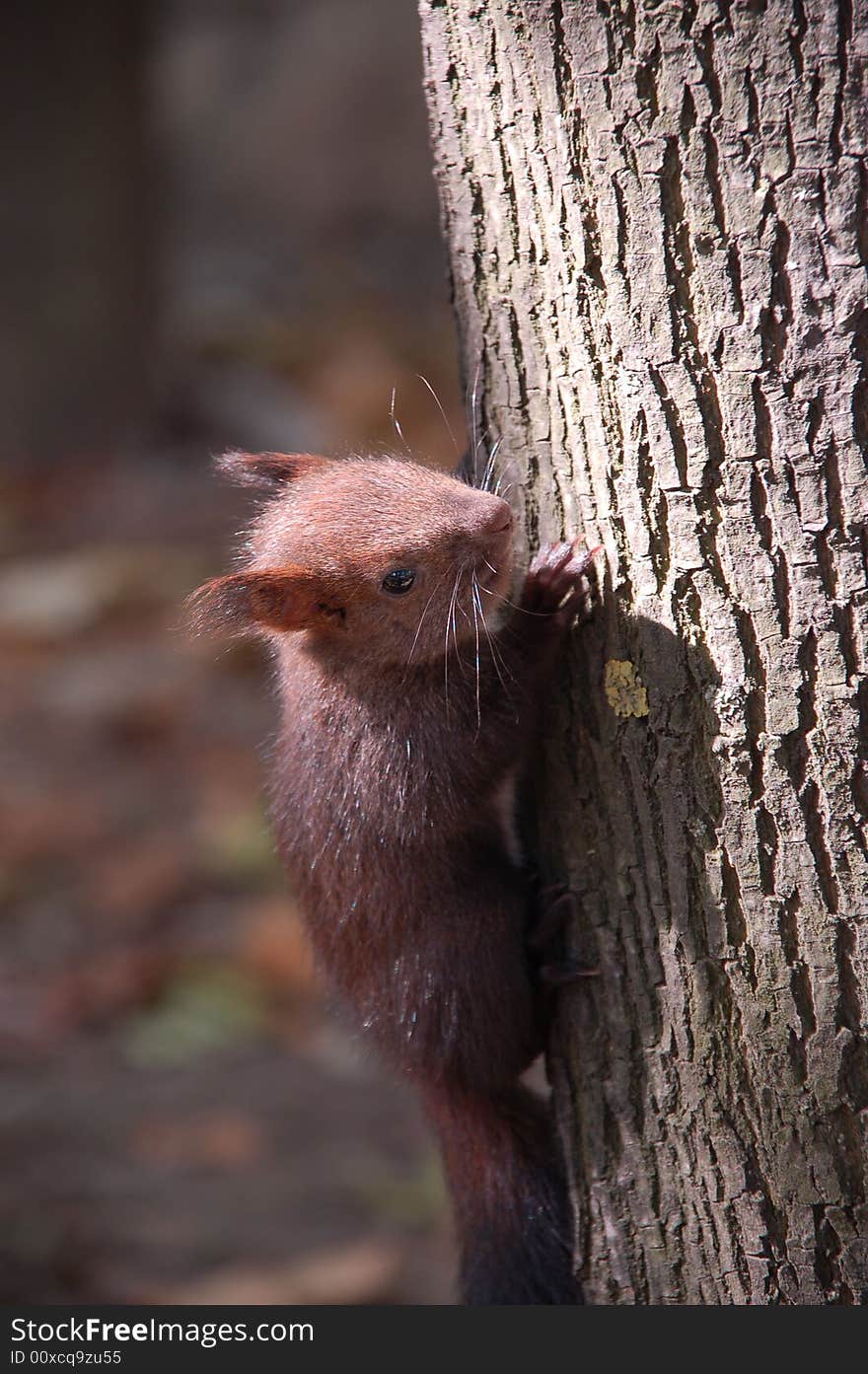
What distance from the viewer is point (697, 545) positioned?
208cm

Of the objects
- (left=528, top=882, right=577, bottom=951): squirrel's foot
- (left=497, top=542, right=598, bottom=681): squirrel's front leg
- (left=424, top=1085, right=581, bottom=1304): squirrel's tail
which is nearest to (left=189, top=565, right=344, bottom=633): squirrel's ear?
(left=497, top=542, right=598, bottom=681): squirrel's front leg

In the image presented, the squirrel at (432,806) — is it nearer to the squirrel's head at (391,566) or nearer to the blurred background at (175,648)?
the squirrel's head at (391,566)

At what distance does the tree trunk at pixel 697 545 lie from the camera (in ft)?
6.27

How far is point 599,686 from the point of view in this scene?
2293mm

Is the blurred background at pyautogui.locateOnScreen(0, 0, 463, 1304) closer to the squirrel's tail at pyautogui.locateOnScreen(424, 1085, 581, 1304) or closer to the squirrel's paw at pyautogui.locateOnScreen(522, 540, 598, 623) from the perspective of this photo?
the squirrel's tail at pyautogui.locateOnScreen(424, 1085, 581, 1304)

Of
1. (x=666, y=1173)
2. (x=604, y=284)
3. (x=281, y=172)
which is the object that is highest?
(x=281, y=172)

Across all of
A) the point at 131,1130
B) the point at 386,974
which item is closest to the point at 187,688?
the point at 131,1130

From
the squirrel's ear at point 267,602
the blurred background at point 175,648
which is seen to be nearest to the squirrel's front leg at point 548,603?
the squirrel's ear at point 267,602

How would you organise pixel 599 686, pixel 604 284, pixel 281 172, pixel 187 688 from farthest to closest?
pixel 281 172 < pixel 187 688 < pixel 599 686 < pixel 604 284

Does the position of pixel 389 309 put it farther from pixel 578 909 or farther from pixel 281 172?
pixel 578 909

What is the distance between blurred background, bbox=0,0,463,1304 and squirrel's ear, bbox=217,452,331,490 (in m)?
0.29

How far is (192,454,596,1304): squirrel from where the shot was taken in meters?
2.54

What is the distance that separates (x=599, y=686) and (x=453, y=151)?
94 cm

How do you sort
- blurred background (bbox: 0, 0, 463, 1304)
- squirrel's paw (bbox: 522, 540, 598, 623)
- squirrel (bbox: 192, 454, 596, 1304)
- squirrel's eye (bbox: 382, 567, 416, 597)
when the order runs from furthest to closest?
blurred background (bbox: 0, 0, 463, 1304) < squirrel's eye (bbox: 382, 567, 416, 597) < squirrel (bbox: 192, 454, 596, 1304) < squirrel's paw (bbox: 522, 540, 598, 623)
